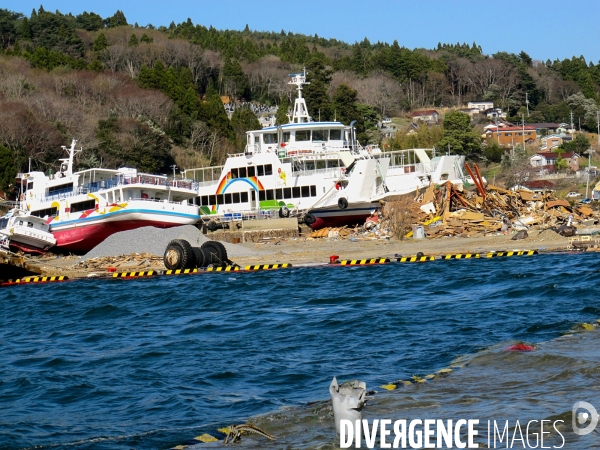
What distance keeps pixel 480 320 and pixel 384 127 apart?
7876 centimetres

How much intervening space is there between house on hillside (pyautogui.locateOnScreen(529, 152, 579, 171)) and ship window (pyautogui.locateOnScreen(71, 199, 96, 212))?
158 ft

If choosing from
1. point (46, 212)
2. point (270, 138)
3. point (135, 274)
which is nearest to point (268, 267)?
point (135, 274)

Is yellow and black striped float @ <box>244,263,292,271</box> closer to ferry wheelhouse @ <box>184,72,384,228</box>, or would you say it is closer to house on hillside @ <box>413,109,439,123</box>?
ferry wheelhouse @ <box>184,72,384,228</box>

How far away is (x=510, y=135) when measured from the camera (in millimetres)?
93125

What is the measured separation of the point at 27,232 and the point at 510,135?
66.0m

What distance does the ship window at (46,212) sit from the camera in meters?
39.1

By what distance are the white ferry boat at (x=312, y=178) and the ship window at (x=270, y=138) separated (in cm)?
1

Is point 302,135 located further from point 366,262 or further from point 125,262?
point 366,262

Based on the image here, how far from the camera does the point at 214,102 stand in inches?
2995

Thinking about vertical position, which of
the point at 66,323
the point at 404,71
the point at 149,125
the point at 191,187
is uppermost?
the point at 404,71

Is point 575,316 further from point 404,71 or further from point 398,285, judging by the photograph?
point 404,71

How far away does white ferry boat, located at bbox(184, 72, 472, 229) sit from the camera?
3834 centimetres

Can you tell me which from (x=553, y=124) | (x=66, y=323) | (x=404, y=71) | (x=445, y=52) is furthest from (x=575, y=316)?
(x=445, y=52)

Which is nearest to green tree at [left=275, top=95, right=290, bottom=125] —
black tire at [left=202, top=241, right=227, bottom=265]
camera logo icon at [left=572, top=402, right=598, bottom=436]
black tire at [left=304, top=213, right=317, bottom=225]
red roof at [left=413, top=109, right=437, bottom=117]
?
red roof at [left=413, top=109, right=437, bottom=117]
